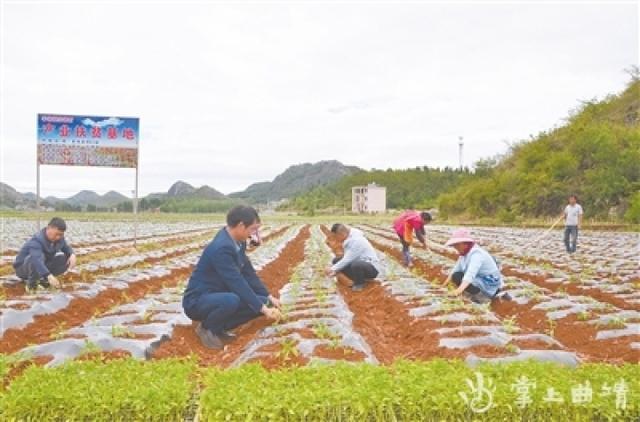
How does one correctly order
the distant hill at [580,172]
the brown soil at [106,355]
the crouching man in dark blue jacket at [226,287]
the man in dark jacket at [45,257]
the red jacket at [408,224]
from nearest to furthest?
the brown soil at [106,355]
the crouching man in dark blue jacket at [226,287]
the man in dark jacket at [45,257]
the red jacket at [408,224]
the distant hill at [580,172]

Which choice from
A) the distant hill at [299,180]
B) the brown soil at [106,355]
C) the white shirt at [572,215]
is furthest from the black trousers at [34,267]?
the distant hill at [299,180]

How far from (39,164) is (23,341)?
9.47 m

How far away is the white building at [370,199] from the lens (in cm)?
7524

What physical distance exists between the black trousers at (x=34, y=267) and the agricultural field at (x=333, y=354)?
0.32 metres

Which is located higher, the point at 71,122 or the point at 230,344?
the point at 71,122

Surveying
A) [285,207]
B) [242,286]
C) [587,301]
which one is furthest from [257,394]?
[285,207]

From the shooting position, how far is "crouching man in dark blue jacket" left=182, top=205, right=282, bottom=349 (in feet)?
18.1

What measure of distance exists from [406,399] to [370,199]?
72349 mm

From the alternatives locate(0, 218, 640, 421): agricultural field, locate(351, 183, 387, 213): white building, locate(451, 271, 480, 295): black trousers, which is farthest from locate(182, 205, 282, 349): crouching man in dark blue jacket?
locate(351, 183, 387, 213): white building

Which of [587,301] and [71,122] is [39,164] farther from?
[587,301]

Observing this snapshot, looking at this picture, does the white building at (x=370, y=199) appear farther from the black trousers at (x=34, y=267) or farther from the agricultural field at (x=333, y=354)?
the black trousers at (x=34, y=267)

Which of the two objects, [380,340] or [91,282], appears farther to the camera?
[91,282]

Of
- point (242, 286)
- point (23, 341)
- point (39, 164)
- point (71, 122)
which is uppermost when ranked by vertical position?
point (71, 122)

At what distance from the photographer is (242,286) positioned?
18.1 ft
